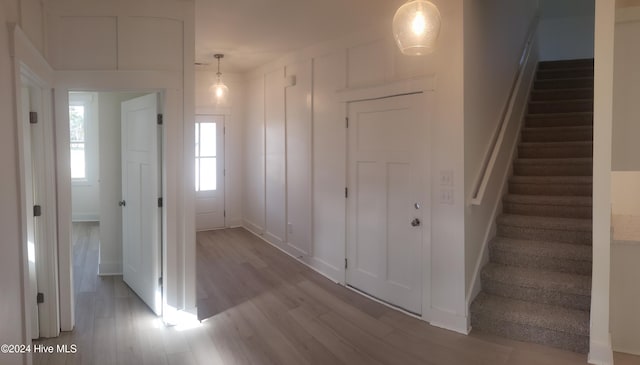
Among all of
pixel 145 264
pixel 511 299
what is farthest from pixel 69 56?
pixel 511 299

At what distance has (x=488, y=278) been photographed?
137 inches

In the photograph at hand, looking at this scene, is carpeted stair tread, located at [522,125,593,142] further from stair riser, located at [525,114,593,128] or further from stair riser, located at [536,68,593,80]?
stair riser, located at [536,68,593,80]

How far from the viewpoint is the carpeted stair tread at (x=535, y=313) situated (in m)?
2.94

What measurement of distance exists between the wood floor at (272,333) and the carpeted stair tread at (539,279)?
520 millimetres

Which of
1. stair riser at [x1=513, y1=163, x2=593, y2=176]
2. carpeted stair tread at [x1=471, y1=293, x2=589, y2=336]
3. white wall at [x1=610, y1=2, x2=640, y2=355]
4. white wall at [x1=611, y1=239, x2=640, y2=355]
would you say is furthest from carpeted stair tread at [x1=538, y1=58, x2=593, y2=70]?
carpeted stair tread at [x1=471, y1=293, x2=589, y2=336]

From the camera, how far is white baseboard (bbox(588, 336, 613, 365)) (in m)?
2.70

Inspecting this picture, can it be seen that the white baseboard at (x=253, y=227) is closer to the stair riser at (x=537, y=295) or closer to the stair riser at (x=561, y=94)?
the stair riser at (x=537, y=295)

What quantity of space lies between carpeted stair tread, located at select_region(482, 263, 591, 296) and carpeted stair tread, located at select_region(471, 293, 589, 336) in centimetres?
15

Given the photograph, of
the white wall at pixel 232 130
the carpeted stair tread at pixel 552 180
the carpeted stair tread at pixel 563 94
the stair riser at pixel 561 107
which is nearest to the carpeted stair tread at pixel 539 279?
the carpeted stair tread at pixel 552 180

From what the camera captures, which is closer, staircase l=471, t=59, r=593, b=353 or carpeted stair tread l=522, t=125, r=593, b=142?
staircase l=471, t=59, r=593, b=353

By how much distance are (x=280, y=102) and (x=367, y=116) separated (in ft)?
6.76

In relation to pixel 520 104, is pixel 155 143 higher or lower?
lower

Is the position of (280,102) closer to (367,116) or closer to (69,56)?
(367,116)

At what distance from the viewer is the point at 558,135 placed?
4.69 metres
